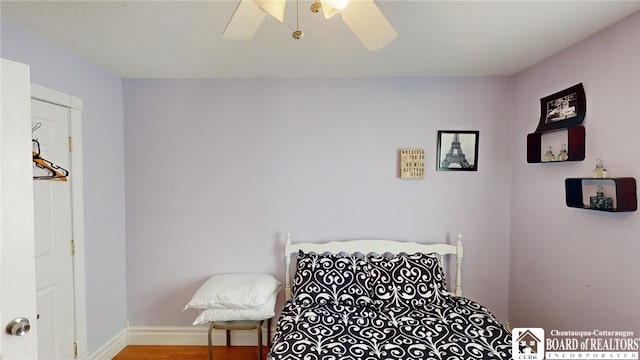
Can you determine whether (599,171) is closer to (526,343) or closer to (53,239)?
(526,343)

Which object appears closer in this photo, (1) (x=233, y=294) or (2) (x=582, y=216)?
(2) (x=582, y=216)

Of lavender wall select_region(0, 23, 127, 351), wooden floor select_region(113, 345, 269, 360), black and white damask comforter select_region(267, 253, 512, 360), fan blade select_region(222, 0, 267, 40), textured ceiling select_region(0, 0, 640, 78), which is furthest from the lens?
wooden floor select_region(113, 345, 269, 360)

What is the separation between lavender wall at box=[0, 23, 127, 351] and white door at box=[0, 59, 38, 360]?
986 millimetres

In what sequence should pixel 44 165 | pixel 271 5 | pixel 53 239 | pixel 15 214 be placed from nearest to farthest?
pixel 271 5
pixel 15 214
pixel 44 165
pixel 53 239

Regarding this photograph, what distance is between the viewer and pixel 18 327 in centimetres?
111

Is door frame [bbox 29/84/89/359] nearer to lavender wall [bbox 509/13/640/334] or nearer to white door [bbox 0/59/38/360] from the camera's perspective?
white door [bbox 0/59/38/360]

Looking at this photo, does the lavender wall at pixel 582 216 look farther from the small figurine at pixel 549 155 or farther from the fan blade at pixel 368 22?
the fan blade at pixel 368 22

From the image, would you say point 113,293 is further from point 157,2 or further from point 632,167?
point 632,167

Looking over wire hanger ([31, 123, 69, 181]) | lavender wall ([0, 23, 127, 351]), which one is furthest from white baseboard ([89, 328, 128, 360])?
wire hanger ([31, 123, 69, 181])

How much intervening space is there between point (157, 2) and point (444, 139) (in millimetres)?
2347

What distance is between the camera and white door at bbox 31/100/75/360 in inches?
74.4

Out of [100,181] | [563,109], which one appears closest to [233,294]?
[100,181]

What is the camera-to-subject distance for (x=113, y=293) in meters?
2.55

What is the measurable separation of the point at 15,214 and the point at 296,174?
1825 mm
